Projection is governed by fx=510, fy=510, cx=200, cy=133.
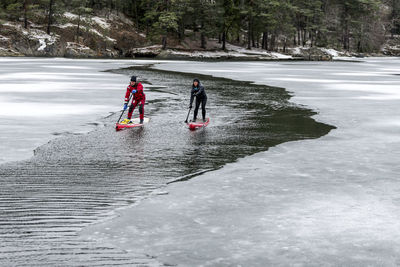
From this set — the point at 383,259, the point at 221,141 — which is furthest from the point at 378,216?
the point at 221,141

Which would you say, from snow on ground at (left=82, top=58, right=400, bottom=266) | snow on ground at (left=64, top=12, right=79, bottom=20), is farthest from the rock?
snow on ground at (left=82, top=58, right=400, bottom=266)

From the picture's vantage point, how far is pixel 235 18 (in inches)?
3679

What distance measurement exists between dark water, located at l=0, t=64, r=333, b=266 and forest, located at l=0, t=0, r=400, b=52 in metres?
69.3

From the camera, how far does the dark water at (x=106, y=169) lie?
18.1ft

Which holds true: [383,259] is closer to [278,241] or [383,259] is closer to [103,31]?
[278,241]

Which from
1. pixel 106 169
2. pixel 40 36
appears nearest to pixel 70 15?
pixel 40 36

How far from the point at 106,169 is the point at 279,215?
3830mm

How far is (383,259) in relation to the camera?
5.30 m

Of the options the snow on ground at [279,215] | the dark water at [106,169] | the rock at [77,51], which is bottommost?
the snow on ground at [279,215]

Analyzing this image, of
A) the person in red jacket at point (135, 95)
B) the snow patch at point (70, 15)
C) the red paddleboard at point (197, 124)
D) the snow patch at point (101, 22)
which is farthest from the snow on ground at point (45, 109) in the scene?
the snow patch at point (101, 22)

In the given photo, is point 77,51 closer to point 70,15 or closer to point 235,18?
point 70,15

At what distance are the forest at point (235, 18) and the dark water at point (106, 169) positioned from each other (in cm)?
6929

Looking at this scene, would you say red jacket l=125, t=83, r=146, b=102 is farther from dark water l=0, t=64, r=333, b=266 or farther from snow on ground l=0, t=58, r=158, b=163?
snow on ground l=0, t=58, r=158, b=163

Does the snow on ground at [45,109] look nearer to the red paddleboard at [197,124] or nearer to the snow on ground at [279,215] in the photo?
the red paddleboard at [197,124]
